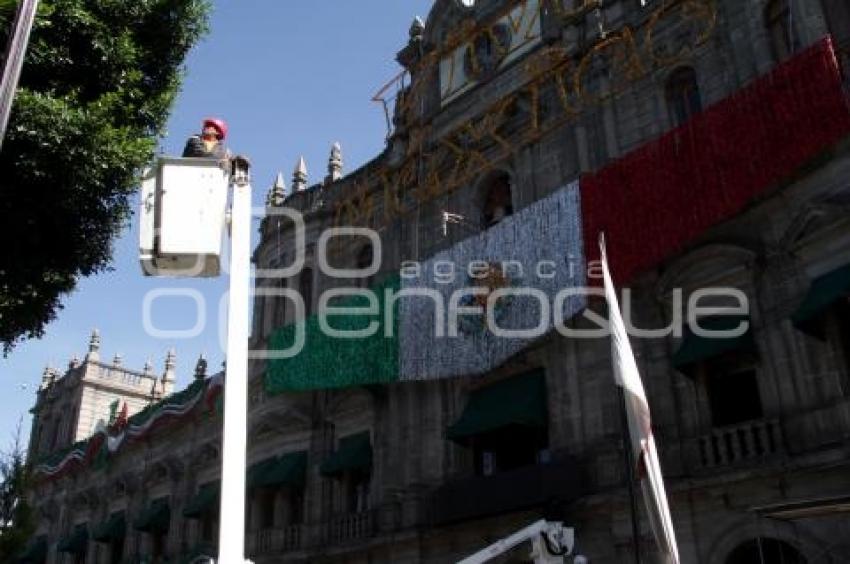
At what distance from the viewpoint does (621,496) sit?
15.5 meters

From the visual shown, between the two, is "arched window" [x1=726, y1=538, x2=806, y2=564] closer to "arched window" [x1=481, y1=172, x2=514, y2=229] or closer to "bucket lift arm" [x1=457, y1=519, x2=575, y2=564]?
"bucket lift arm" [x1=457, y1=519, x2=575, y2=564]

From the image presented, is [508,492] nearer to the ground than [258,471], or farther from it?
nearer to the ground

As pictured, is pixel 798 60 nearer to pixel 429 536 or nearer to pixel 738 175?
pixel 738 175

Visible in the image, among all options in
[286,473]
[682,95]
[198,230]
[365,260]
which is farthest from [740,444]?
[365,260]

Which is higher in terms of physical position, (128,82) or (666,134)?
(666,134)

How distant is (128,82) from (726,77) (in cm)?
1174

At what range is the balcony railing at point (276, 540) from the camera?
22609 millimetres

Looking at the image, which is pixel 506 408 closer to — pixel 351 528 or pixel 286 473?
pixel 351 528

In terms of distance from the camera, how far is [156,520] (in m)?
29.3

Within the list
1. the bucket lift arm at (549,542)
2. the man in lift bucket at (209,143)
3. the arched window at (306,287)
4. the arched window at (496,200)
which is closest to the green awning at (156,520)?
the arched window at (306,287)

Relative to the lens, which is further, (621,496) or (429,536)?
(429,536)

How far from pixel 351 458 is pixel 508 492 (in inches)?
231

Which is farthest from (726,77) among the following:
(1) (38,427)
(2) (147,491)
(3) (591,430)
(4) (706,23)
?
(1) (38,427)

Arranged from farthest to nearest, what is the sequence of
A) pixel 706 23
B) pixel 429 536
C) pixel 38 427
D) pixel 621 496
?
pixel 38 427 → pixel 429 536 → pixel 706 23 → pixel 621 496
